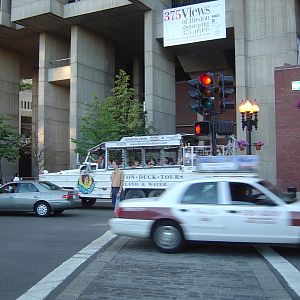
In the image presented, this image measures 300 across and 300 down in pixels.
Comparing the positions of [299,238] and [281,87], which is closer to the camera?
[299,238]

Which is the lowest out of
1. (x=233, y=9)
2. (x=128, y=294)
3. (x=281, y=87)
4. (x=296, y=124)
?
(x=128, y=294)

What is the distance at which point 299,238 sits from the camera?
8484 millimetres

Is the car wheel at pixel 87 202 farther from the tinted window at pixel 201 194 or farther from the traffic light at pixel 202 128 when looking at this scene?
the tinted window at pixel 201 194

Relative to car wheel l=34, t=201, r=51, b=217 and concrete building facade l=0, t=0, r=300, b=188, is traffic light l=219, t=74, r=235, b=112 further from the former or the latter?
concrete building facade l=0, t=0, r=300, b=188

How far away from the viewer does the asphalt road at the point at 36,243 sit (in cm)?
729

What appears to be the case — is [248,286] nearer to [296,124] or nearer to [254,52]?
[296,124]

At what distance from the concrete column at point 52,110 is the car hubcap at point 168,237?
2983 centimetres

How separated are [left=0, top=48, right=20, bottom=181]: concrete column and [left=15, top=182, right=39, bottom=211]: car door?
2678 centimetres

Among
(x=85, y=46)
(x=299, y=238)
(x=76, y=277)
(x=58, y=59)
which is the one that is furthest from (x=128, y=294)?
(x=58, y=59)

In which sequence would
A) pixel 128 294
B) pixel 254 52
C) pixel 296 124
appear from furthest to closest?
1. pixel 254 52
2. pixel 296 124
3. pixel 128 294

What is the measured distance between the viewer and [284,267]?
25.7 feet

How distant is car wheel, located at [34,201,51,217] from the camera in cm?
1639

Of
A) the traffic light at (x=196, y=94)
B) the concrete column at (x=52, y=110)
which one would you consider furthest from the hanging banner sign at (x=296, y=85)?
the concrete column at (x=52, y=110)

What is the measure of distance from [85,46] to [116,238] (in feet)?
94.4
